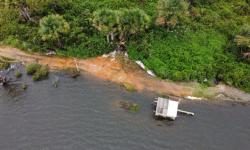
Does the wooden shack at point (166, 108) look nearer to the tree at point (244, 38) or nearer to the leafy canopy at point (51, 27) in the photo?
the tree at point (244, 38)

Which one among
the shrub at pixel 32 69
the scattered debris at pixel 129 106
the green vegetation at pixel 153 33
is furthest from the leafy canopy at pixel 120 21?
the scattered debris at pixel 129 106

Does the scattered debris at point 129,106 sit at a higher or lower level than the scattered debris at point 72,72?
lower

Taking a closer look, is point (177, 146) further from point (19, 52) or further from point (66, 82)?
point (19, 52)

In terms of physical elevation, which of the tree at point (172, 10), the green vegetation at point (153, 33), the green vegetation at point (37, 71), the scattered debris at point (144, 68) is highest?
the tree at point (172, 10)

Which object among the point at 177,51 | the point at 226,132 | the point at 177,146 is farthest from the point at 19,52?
the point at 226,132

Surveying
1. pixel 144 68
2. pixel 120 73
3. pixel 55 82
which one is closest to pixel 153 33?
pixel 144 68

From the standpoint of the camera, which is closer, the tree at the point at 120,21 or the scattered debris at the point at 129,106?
the scattered debris at the point at 129,106

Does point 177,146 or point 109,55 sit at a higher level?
point 109,55

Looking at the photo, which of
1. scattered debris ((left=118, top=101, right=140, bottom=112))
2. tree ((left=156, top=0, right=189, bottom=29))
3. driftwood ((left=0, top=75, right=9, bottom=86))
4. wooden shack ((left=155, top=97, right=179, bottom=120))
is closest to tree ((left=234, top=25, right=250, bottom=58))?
tree ((left=156, top=0, right=189, bottom=29))
